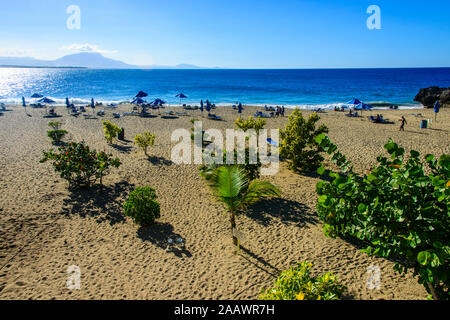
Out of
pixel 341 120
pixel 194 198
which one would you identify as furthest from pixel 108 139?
pixel 341 120

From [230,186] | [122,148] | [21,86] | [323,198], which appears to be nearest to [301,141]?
[230,186]

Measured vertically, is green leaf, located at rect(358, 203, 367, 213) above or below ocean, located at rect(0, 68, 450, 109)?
below

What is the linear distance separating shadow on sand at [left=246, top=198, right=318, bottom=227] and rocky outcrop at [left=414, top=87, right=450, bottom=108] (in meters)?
37.0

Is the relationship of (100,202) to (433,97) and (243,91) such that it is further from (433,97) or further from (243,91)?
(243,91)

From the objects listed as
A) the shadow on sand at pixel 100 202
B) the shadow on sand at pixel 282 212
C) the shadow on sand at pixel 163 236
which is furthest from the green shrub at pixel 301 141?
the shadow on sand at pixel 100 202

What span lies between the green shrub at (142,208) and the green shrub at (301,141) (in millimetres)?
6647

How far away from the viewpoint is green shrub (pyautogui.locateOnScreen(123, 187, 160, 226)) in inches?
305

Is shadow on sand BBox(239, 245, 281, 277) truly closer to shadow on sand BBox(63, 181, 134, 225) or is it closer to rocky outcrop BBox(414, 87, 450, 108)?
shadow on sand BBox(63, 181, 134, 225)

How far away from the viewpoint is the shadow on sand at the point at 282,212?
318 inches

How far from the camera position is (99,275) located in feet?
20.0

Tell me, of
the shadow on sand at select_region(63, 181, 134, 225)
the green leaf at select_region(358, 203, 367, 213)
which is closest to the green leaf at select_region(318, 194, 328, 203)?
the green leaf at select_region(358, 203, 367, 213)

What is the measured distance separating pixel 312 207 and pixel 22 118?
29.1m

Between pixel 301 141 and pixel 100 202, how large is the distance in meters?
8.64

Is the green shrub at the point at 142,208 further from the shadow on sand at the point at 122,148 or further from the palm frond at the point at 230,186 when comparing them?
the shadow on sand at the point at 122,148
